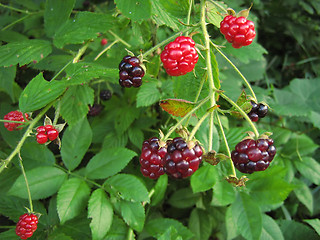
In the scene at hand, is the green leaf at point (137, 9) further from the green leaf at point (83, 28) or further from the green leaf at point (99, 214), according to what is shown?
the green leaf at point (99, 214)

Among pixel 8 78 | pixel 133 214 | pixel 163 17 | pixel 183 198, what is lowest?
pixel 183 198

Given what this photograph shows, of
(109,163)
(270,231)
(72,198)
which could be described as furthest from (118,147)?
(270,231)

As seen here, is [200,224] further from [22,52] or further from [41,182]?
[22,52]

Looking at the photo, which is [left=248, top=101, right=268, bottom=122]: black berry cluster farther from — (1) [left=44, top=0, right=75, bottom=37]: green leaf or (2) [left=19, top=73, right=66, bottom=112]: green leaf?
(1) [left=44, top=0, right=75, bottom=37]: green leaf

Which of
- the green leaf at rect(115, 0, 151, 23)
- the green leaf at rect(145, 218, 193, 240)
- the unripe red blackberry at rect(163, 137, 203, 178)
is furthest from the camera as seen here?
the green leaf at rect(145, 218, 193, 240)

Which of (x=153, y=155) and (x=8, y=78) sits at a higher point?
(x=153, y=155)

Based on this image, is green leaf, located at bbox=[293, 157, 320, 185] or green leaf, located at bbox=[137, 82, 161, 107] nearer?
green leaf, located at bbox=[137, 82, 161, 107]

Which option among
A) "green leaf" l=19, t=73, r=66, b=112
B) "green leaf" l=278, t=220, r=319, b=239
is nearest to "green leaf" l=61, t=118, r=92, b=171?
"green leaf" l=19, t=73, r=66, b=112
